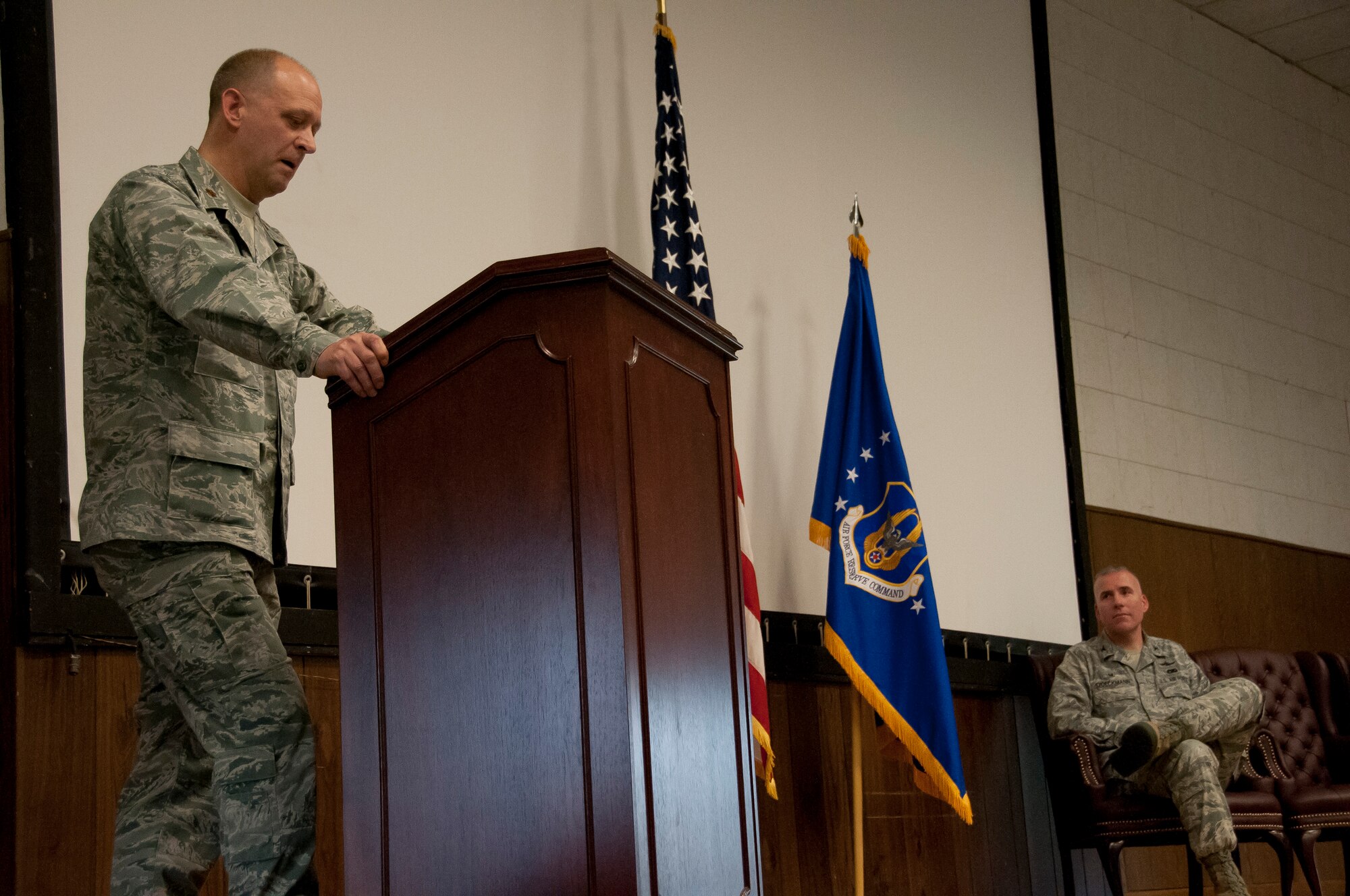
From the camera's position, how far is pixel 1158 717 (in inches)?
179

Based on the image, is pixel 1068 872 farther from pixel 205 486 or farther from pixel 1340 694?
pixel 205 486

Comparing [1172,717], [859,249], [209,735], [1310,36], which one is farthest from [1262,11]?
[209,735]

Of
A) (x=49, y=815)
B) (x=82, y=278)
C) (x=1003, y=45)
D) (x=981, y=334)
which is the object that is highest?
(x=1003, y=45)

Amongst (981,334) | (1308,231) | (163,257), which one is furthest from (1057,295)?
(163,257)

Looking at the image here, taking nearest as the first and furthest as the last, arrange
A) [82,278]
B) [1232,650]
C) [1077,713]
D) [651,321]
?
[651,321] < [82,278] < [1077,713] < [1232,650]

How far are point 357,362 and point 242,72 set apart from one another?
607mm

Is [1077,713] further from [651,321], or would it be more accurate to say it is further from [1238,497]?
[651,321]

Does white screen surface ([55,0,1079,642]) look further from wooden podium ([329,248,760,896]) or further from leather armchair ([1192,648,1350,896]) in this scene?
wooden podium ([329,248,760,896])

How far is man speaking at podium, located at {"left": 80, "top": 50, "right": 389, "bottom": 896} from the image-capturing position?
1.77 meters

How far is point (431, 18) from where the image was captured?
376 cm

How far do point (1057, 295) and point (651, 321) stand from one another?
4.33 meters

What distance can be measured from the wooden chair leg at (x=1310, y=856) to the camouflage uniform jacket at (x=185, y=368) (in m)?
3.73

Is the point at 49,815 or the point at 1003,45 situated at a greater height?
the point at 1003,45

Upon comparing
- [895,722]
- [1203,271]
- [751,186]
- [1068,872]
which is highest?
[1203,271]
